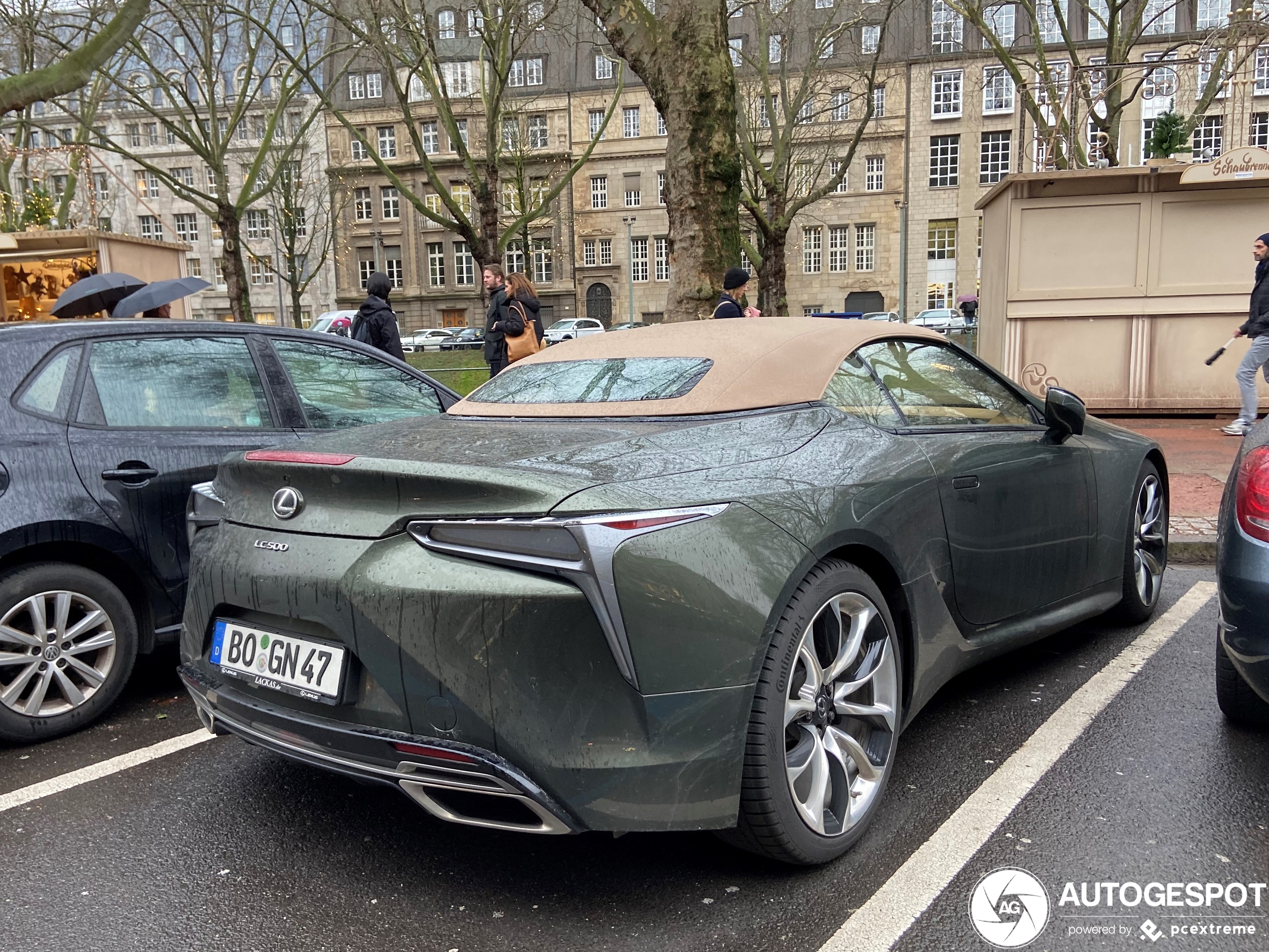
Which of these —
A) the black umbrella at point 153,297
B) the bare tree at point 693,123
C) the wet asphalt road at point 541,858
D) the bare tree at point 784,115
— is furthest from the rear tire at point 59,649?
the bare tree at point 784,115

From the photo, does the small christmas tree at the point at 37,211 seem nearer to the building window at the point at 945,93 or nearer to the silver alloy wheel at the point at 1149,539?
the silver alloy wheel at the point at 1149,539

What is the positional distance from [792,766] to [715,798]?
0.95 feet

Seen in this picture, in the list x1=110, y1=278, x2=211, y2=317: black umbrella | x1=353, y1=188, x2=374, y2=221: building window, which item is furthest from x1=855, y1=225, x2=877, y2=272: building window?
x1=110, y1=278, x2=211, y2=317: black umbrella

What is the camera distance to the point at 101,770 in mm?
3312

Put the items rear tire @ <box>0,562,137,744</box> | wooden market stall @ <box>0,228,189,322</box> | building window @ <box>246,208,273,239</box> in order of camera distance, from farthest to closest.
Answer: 1. building window @ <box>246,208,273,239</box>
2. wooden market stall @ <box>0,228,189,322</box>
3. rear tire @ <box>0,562,137,744</box>

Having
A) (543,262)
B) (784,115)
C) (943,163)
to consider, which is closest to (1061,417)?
(784,115)

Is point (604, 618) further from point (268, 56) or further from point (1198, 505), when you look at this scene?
point (268, 56)

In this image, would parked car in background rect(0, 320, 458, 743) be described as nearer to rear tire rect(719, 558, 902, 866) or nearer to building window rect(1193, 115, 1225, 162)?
rear tire rect(719, 558, 902, 866)

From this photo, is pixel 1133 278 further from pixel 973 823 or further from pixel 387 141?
pixel 387 141

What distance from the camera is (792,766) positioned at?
2.46 metres

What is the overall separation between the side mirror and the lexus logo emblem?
8.80 ft

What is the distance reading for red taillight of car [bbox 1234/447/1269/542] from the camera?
2.79 meters

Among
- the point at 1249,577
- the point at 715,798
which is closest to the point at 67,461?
the point at 715,798

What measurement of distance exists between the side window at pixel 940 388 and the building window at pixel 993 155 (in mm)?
53726
